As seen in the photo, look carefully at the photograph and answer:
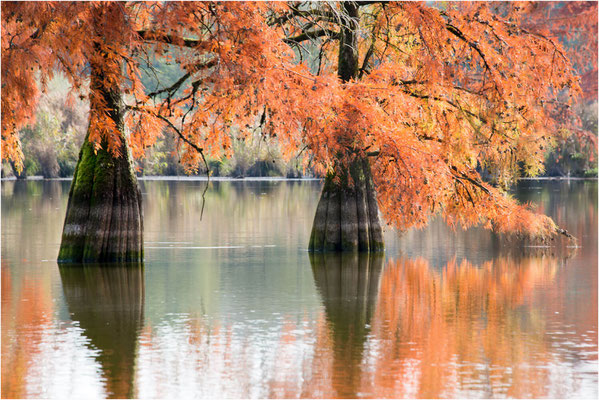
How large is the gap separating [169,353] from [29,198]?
1954 inches

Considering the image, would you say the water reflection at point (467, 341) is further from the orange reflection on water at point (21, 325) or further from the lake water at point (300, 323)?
the orange reflection on water at point (21, 325)

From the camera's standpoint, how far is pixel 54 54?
20828 mm

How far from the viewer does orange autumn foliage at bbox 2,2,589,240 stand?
21.8 metres

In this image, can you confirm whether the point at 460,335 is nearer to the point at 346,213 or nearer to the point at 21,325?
the point at 21,325

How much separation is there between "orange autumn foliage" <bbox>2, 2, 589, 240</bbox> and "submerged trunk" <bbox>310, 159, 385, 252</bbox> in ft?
1.61

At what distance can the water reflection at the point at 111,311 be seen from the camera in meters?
13.3

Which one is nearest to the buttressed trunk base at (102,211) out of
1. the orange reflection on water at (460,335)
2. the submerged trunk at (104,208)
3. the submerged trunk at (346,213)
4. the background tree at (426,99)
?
the submerged trunk at (104,208)

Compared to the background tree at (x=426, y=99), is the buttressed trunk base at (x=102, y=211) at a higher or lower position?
lower

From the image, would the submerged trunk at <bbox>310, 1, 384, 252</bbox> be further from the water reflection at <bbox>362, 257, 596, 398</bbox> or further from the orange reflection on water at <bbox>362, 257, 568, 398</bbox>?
the water reflection at <bbox>362, 257, 596, 398</bbox>

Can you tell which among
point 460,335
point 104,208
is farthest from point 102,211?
point 460,335

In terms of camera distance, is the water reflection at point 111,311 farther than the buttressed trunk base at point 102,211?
No

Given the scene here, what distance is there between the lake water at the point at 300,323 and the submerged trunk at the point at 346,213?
816 mm

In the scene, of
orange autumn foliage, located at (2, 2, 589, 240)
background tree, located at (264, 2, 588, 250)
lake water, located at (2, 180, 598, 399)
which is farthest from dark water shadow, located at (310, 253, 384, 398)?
orange autumn foliage, located at (2, 2, 589, 240)

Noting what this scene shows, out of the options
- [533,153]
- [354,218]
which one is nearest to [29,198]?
[533,153]
